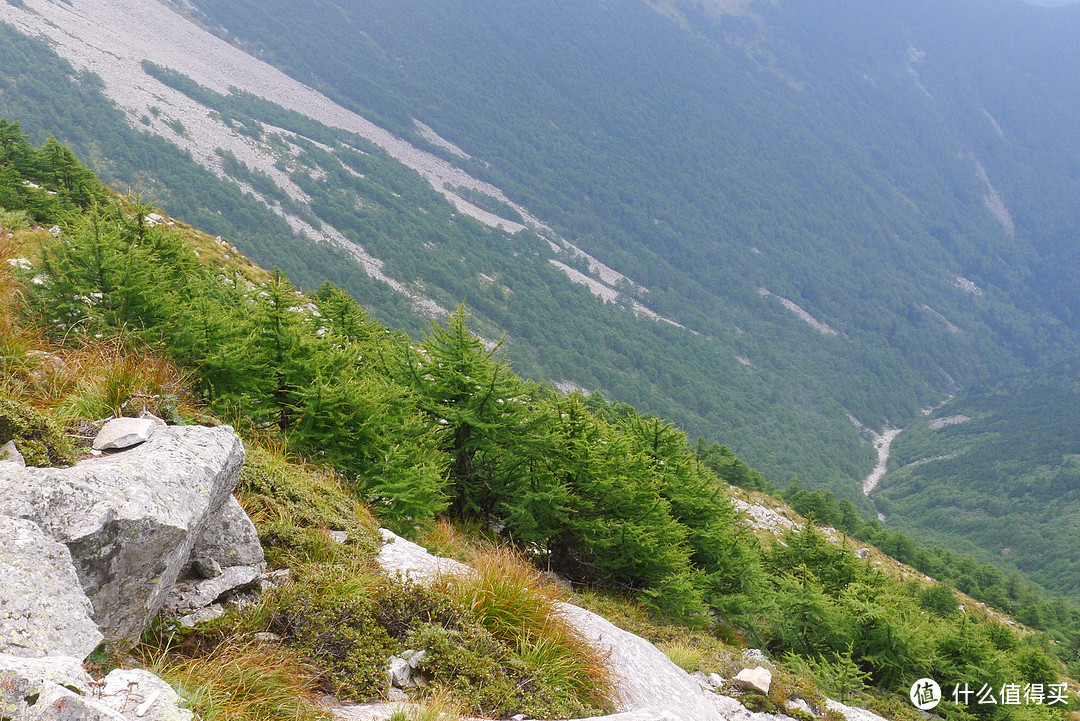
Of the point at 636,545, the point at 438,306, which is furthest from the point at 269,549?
the point at 438,306

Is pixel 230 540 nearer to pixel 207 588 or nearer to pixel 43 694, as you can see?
pixel 207 588

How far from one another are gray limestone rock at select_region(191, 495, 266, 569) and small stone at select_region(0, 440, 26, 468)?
1.26 meters

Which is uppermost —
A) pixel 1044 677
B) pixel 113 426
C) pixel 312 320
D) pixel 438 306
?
pixel 113 426

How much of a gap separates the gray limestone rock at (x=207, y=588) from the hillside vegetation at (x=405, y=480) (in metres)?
0.30

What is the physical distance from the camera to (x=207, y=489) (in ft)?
14.2

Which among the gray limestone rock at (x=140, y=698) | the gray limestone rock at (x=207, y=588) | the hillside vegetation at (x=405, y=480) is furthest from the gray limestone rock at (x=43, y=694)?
the gray limestone rock at (x=207, y=588)

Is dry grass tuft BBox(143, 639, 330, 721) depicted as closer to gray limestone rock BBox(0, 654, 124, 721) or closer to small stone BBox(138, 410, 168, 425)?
gray limestone rock BBox(0, 654, 124, 721)

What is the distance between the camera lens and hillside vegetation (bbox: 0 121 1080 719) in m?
4.78

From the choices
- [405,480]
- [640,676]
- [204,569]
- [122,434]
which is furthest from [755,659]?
[122,434]

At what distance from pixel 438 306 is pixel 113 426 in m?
196

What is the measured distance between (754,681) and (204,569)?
24.7 feet

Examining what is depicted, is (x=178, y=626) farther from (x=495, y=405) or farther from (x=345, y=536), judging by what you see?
(x=495, y=405)

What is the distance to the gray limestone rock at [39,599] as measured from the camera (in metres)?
2.85

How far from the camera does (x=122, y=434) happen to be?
4758 mm
